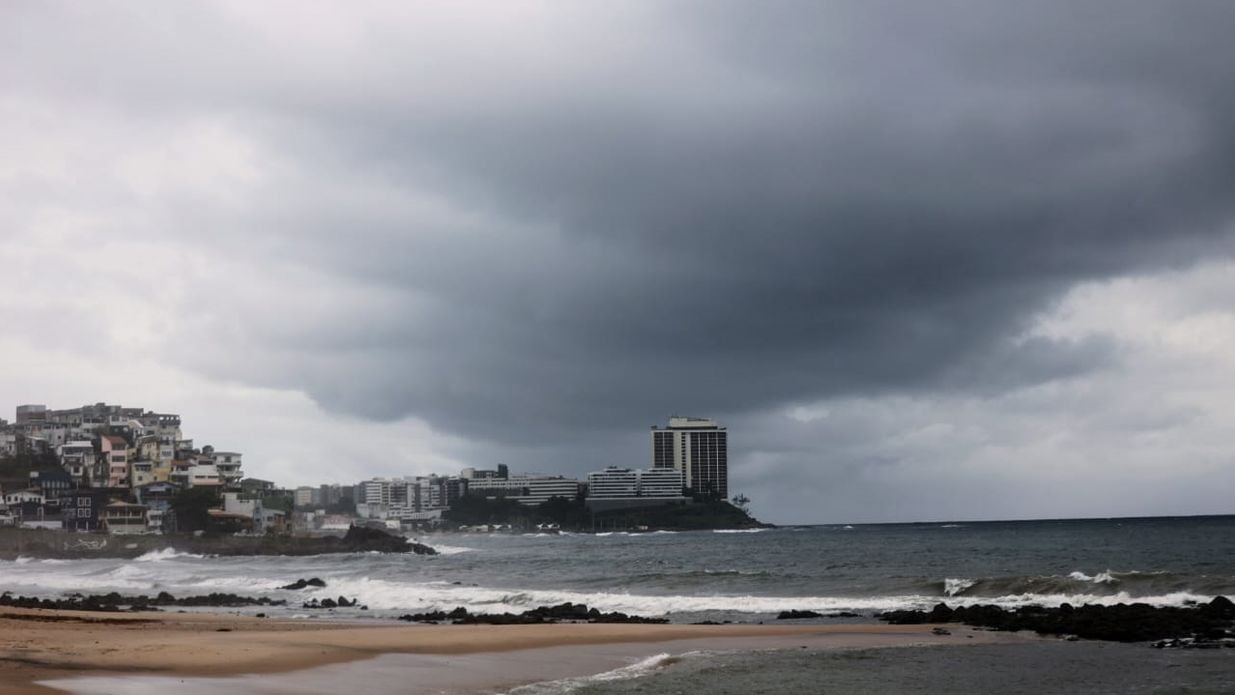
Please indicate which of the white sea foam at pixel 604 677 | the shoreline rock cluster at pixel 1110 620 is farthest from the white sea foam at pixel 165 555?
the white sea foam at pixel 604 677

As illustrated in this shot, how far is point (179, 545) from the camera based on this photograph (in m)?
109

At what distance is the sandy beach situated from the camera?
17484 millimetres

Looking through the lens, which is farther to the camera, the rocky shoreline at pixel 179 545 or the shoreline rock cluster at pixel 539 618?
the rocky shoreline at pixel 179 545

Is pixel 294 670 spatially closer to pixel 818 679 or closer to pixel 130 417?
pixel 818 679

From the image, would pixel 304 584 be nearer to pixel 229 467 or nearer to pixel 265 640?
pixel 265 640

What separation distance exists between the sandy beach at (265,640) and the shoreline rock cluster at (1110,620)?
1749mm

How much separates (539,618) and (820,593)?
13.9m

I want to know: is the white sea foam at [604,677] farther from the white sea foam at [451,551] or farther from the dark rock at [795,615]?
the white sea foam at [451,551]

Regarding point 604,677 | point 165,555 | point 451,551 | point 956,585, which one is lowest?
point 451,551

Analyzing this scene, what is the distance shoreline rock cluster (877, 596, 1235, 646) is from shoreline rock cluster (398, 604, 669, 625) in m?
7.87

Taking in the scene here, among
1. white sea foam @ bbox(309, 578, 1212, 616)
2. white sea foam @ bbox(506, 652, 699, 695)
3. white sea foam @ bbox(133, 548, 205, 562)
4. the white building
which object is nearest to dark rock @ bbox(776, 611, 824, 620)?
white sea foam @ bbox(309, 578, 1212, 616)

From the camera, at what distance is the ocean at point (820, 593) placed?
18.6 meters

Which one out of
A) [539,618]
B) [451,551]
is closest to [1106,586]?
[539,618]

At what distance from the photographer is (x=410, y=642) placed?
2430 cm
